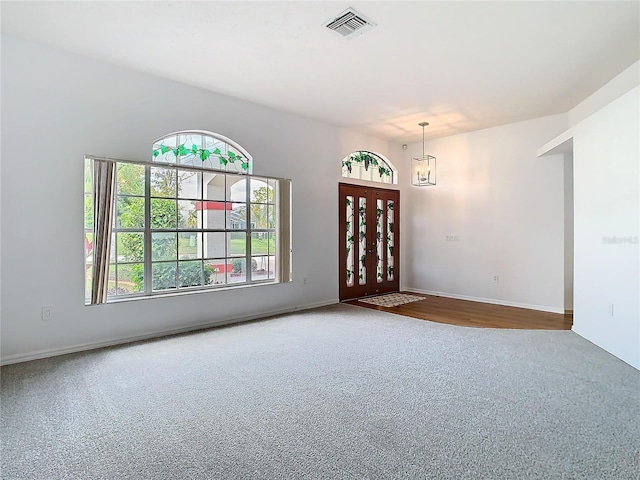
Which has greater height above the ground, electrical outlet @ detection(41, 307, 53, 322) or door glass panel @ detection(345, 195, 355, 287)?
door glass panel @ detection(345, 195, 355, 287)

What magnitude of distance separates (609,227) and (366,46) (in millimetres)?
3092

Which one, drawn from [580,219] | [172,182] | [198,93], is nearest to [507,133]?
[580,219]

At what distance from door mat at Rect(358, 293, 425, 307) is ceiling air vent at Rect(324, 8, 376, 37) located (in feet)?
13.8

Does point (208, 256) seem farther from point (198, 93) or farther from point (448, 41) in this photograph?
point (448, 41)

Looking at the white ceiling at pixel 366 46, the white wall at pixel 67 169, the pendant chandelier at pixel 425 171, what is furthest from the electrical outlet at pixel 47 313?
the pendant chandelier at pixel 425 171

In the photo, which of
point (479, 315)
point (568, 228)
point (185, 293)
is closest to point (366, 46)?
point (185, 293)

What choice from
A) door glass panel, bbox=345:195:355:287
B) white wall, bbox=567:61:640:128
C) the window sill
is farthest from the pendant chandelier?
the window sill

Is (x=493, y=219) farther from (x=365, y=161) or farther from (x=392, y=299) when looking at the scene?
(x=365, y=161)

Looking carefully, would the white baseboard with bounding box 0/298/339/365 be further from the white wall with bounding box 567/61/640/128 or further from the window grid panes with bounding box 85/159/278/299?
the white wall with bounding box 567/61/640/128

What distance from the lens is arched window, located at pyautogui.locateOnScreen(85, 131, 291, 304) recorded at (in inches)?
153

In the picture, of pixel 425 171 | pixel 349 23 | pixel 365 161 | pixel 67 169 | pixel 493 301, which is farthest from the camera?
pixel 365 161

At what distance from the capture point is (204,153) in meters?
4.82

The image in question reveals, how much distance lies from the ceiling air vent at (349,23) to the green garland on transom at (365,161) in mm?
3309

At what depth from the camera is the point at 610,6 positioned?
292cm
